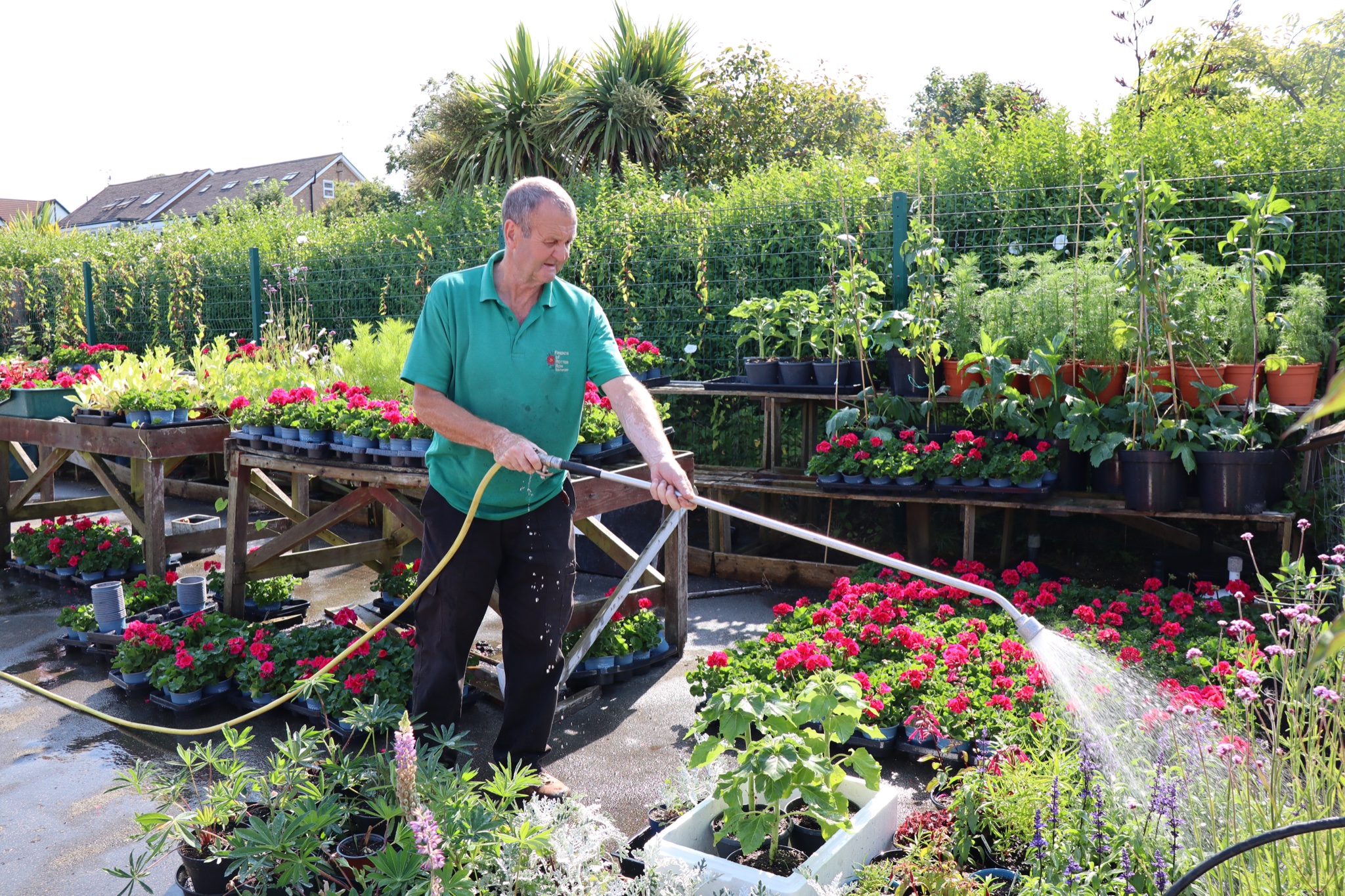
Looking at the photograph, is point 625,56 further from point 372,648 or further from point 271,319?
point 372,648

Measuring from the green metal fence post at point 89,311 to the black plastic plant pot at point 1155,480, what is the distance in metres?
12.4

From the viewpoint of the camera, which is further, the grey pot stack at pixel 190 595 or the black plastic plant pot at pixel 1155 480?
the grey pot stack at pixel 190 595

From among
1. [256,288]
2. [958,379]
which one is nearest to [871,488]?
[958,379]

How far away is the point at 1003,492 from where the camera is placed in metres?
5.24

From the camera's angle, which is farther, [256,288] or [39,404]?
[256,288]

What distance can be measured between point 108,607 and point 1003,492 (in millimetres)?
4732

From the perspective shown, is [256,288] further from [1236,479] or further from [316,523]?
[1236,479]

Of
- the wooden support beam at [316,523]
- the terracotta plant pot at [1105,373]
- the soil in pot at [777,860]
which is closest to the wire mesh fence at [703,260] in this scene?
the terracotta plant pot at [1105,373]

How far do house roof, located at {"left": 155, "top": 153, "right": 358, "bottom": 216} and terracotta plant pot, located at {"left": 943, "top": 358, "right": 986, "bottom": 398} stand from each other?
4551cm

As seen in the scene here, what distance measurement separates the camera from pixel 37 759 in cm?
387

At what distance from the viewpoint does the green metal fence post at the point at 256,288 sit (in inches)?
400

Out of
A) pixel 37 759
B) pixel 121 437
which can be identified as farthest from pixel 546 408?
pixel 121 437

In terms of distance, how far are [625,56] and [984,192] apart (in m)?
8.26

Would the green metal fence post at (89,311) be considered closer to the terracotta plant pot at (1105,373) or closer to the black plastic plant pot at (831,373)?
the black plastic plant pot at (831,373)
